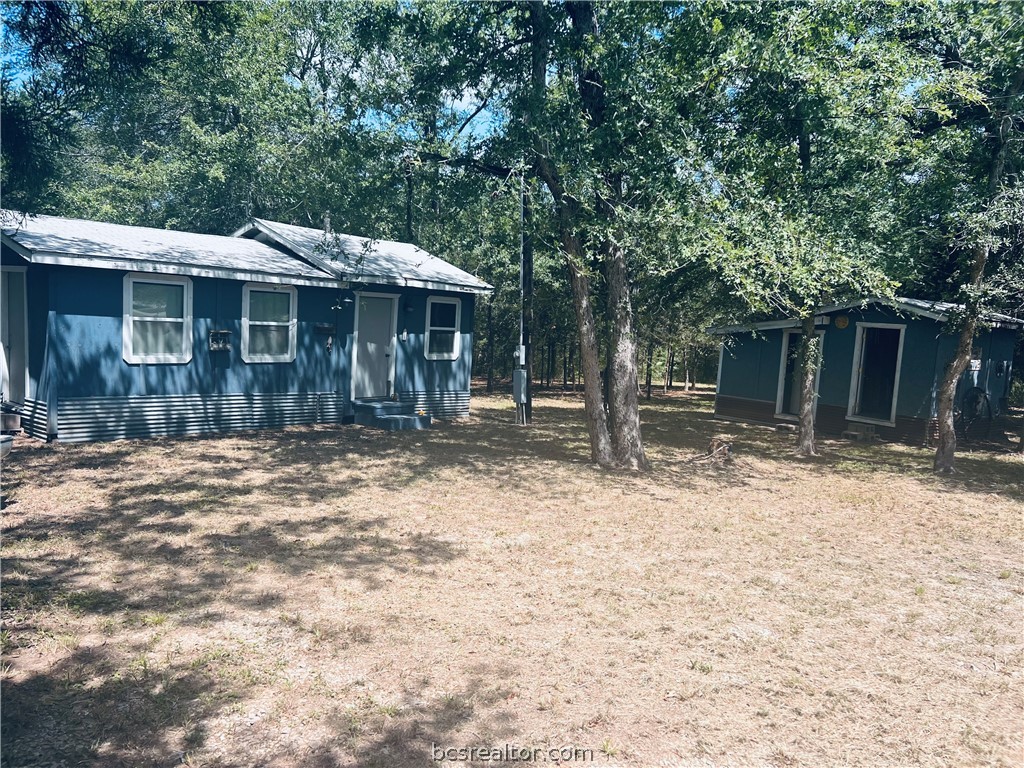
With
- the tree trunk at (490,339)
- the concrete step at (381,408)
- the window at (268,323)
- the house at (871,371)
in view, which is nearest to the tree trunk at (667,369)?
the tree trunk at (490,339)

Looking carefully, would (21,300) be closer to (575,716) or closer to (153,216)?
(575,716)

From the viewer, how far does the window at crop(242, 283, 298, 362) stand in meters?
11.2

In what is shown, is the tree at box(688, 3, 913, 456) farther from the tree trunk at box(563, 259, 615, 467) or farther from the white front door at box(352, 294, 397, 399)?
the white front door at box(352, 294, 397, 399)

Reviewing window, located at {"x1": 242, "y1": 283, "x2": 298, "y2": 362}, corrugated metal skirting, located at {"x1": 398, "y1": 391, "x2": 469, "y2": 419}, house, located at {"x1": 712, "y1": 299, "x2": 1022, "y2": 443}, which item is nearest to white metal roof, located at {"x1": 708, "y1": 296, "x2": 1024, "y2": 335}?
house, located at {"x1": 712, "y1": 299, "x2": 1022, "y2": 443}

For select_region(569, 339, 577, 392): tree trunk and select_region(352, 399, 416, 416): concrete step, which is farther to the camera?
select_region(569, 339, 577, 392): tree trunk

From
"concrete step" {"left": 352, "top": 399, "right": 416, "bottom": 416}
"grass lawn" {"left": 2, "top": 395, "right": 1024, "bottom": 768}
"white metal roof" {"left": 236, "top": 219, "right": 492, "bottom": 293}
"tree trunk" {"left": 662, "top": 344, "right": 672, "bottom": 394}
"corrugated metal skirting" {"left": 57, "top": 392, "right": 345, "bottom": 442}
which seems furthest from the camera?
"tree trunk" {"left": 662, "top": 344, "right": 672, "bottom": 394}

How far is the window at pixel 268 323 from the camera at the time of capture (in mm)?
11172

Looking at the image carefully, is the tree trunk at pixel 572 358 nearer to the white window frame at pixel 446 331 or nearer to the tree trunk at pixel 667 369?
the tree trunk at pixel 667 369

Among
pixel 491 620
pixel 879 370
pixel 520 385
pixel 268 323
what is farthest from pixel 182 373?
pixel 879 370

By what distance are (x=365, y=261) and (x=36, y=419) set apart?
5588mm

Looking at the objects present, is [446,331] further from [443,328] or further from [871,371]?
[871,371]

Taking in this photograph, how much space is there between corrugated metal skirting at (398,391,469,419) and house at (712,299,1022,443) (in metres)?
5.58

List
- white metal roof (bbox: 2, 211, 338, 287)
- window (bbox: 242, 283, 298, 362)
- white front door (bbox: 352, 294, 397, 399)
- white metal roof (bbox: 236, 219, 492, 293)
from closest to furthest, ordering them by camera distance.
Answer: white metal roof (bbox: 2, 211, 338, 287), window (bbox: 242, 283, 298, 362), white metal roof (bbox: 236, 219, 492, 293), white front door (bbox: 352, 294, 397, 399)

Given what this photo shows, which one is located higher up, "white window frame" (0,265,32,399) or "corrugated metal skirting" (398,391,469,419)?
"white window frame" (0,265,32,399)
